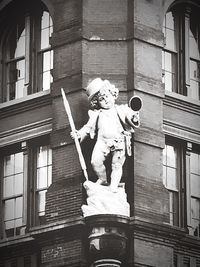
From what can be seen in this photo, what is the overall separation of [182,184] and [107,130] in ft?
11.8

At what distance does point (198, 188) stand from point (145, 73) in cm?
361

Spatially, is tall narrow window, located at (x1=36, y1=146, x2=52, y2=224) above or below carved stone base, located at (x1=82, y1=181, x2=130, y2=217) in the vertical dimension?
above

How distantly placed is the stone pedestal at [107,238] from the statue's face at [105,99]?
2910mm

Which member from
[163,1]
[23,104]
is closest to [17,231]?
[23,104]

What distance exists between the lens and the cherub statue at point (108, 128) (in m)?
39.1

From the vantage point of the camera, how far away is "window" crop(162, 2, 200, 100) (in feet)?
141

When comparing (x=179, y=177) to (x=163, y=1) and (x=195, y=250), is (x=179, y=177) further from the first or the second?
(x=163, y=1)

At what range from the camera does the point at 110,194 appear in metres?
38.8

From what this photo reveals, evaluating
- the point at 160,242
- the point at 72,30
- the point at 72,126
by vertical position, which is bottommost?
the point at 160,242

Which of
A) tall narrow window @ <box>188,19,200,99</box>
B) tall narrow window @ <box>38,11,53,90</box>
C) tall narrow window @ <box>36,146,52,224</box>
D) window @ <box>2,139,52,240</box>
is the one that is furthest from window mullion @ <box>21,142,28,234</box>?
tall narrow window @ <box>188,19,200,99</box>

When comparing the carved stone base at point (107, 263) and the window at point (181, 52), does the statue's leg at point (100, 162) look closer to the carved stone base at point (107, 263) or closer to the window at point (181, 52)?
the carved stone base at point (107, 263)

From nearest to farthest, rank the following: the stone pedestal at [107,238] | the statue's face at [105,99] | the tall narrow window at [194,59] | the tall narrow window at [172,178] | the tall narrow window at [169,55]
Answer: the stone pedestal at [107,238] < the statue's face at [105,99] < the tall narrow window at [172,178] < the tall narrow window at [169,55] < the tall narrow window at [194,59]

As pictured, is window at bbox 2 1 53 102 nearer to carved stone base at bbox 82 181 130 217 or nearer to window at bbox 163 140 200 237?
window at bbox 163 140 200 237

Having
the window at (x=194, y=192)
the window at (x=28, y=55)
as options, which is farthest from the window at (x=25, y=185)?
the window at (x=194, y=192)
